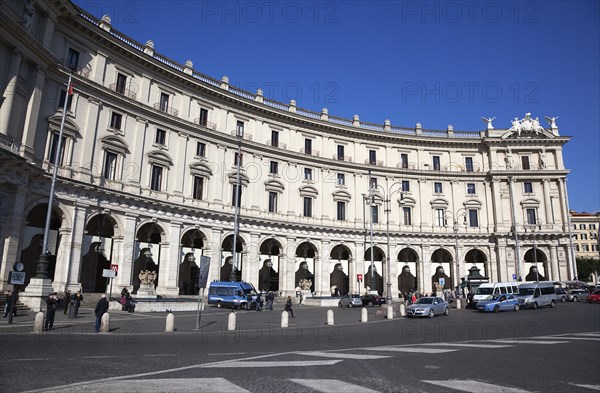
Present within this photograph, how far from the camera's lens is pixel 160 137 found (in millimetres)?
39281

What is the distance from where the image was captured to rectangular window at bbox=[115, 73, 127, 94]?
3653 cm

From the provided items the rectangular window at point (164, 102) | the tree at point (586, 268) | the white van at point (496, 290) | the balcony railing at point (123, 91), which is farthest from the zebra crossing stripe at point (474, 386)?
the tree at point (586, 268)

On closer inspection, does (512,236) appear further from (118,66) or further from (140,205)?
(118,66)

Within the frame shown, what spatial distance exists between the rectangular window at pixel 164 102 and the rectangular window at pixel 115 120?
14.3 ft

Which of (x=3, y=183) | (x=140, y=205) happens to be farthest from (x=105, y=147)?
(x=3, y=183)

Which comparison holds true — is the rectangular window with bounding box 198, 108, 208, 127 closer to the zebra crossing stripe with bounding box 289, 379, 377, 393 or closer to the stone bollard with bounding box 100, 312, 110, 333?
the stone bollard with bounding box 100, 312, 110, 333

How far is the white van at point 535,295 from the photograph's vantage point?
32625 mm

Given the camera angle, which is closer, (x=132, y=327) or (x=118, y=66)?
(x=132, y=327)

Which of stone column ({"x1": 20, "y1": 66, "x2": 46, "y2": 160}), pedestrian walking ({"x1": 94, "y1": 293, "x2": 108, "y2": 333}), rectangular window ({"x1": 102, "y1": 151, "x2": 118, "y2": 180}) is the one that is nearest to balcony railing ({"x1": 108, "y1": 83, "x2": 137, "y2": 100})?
rectangular window ({"x1": 102, "y1": 151, "x2": 118, "y2": 180})

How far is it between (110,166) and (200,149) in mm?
9472

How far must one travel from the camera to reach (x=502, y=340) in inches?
546

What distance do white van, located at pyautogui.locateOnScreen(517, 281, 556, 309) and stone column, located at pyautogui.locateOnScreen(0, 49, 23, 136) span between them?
3663 centimetres

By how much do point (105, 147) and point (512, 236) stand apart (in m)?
47.4

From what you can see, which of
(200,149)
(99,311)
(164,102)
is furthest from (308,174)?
(99,311)
